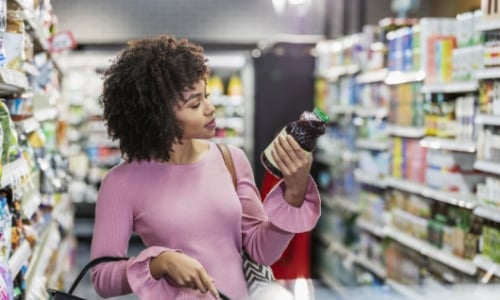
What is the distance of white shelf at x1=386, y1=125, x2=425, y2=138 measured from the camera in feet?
20.5

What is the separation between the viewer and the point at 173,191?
7.39 ft

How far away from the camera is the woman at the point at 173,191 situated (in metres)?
2.19

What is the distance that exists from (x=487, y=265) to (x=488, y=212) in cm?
30

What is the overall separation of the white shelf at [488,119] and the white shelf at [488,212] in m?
0.48

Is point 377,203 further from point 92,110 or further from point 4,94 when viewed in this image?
point 92,110

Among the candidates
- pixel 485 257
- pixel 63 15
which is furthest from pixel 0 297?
pixel 63 15

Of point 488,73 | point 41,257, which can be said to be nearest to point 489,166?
point 488,73

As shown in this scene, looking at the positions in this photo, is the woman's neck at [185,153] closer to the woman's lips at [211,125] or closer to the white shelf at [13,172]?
the woman's lips at [211,125]

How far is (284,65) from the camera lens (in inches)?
401

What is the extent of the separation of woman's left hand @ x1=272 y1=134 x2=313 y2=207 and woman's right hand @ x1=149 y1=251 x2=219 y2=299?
321 millimetres

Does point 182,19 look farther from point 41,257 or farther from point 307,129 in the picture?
point 307,129

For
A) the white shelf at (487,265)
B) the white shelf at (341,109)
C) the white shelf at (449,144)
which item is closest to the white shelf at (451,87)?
the white shelf at (449,144)

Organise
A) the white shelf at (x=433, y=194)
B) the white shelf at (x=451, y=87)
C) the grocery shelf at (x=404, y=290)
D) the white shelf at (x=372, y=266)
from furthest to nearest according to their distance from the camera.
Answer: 1. the white shelf at (x=372, y=266)
2. the grocery shelf at (x=404, y=290)
3. the white shelf at (x=433, y=194)
4. the white shelf at (x=451, y=87)

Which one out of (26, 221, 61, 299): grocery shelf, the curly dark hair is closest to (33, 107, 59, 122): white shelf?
(26, 221, 61, 299): grocery shelf
